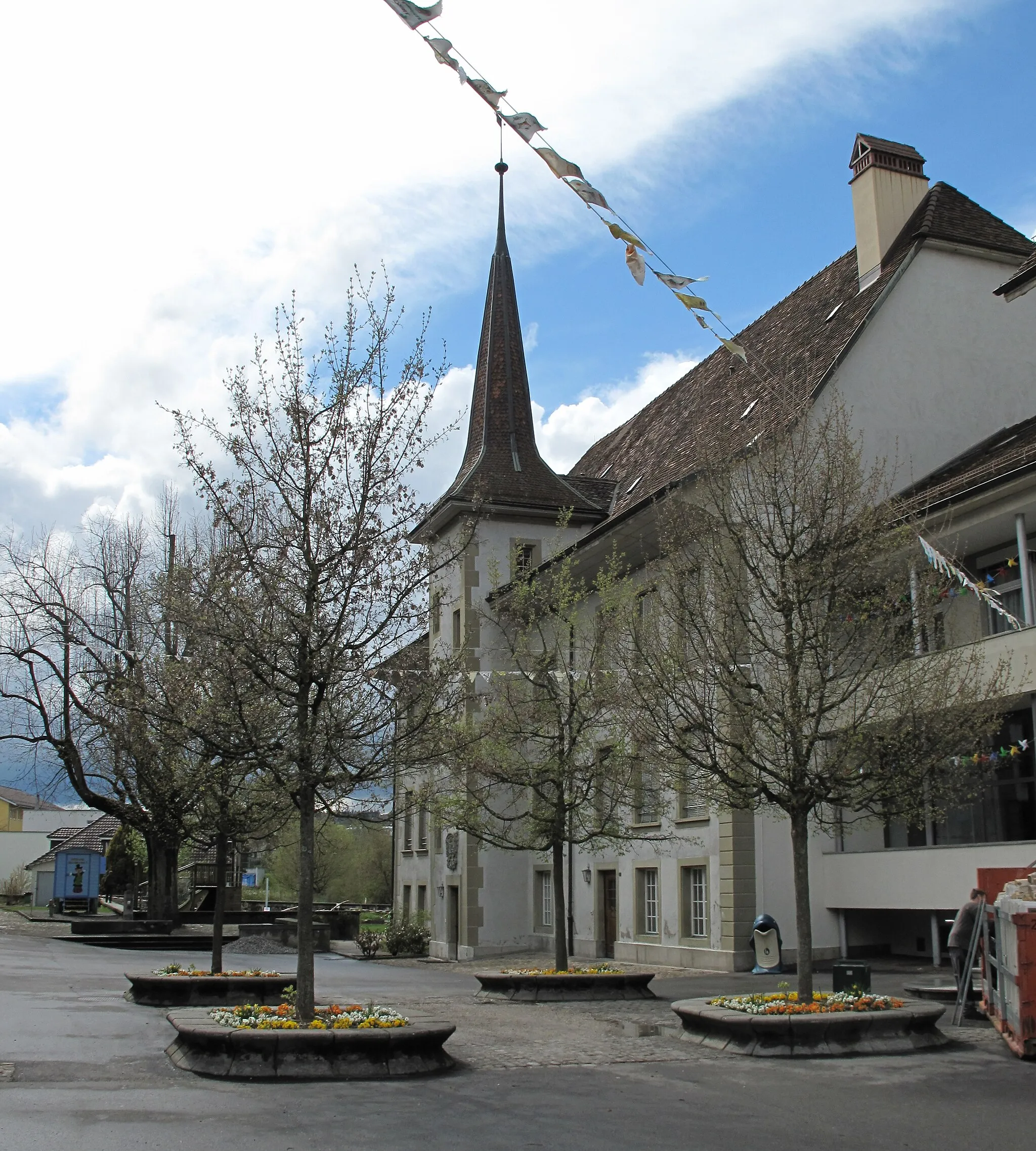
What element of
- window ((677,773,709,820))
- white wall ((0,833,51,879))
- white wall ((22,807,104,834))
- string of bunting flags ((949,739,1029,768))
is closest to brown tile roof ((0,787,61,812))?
white wall ((22,807,104,834))

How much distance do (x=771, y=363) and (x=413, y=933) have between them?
Result: 17.7 m

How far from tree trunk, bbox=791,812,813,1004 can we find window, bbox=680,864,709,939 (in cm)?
1056

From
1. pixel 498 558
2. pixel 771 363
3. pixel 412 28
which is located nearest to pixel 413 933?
pixel 498 558

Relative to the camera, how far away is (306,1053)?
10211 mm

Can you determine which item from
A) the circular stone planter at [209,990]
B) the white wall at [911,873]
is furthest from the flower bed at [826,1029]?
the white wall at [911,873]

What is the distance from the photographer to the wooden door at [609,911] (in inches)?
1117

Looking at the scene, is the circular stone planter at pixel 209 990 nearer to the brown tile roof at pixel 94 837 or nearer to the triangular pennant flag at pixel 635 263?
the triangular pennant flag at pixel 635 263

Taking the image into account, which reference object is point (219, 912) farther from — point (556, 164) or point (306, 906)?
point (556, 164)

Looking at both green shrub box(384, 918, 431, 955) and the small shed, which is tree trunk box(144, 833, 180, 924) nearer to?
the small shed

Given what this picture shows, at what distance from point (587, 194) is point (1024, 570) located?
471 inches

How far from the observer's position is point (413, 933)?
110 ft

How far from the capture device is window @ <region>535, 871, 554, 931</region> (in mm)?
31906

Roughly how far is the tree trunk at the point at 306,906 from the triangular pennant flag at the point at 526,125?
21.3 ft

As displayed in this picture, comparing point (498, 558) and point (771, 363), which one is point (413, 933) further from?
point (771, 363)
